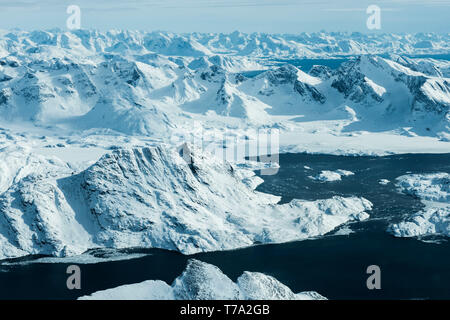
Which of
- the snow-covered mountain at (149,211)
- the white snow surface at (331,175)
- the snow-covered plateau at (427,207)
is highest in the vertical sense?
the snow-covered mountain at (149,211)

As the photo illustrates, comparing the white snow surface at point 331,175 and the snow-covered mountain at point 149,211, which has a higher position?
the snow-covered mountain at point 149,211

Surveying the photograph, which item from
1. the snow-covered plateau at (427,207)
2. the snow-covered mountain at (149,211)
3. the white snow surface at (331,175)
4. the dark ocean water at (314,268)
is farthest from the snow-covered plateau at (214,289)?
the white snow surface at (331,175)

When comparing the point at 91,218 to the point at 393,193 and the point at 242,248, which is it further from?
the point at 393,193

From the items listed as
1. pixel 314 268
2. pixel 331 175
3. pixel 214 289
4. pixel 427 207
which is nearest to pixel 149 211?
pixel 314 268

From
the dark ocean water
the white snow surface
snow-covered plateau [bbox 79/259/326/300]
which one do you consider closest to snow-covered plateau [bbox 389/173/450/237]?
the dark ocean water

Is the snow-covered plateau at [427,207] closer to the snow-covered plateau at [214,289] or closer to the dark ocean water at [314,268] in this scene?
the dark ocean water at [314,268]

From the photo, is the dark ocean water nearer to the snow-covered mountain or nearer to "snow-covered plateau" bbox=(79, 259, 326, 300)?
the snow-covered mountain

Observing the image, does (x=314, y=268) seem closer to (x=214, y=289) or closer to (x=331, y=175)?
(x=214, y=289)
